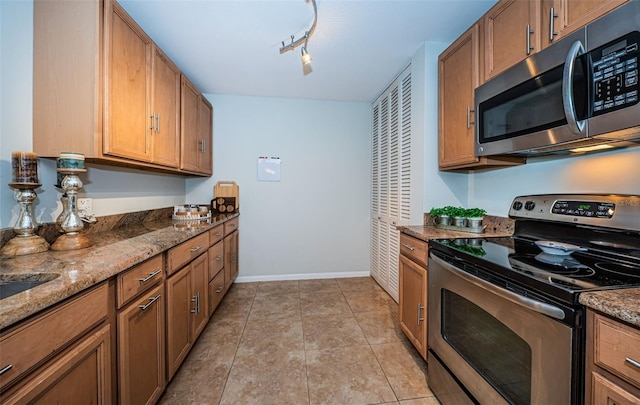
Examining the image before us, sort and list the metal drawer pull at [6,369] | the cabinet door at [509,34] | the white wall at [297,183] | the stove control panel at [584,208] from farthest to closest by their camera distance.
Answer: the white wall at [297,183]
the cabinet door at [509,34]
the stove control panel at [584,208]
the metal drawer pull at [6,369]

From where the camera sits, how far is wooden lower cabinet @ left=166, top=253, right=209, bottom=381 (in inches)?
55.9

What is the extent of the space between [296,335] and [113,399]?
125cm

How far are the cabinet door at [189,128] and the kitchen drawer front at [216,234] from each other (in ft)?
2.06

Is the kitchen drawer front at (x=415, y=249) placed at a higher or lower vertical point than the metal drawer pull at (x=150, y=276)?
higher

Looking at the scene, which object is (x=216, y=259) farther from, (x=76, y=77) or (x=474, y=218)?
(x=474, y=218)

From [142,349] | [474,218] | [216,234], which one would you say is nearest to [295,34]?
[216,234]

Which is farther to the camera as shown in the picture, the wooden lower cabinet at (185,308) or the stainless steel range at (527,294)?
the wooden lower cabinet at (185,308)

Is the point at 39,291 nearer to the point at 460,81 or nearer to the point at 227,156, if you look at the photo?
the point at 460,81

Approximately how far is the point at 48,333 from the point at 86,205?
1205 millimetres

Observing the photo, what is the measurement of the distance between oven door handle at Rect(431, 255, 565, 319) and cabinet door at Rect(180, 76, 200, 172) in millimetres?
2280

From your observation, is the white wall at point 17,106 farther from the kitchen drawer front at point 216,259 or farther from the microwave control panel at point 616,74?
the microwave control panel at point 616,74

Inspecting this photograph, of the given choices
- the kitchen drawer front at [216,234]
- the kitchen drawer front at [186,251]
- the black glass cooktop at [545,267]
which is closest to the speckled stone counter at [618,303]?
the black glass cooktop at [545,267]

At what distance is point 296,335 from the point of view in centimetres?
201

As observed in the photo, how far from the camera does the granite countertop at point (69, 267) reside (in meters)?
0.63
